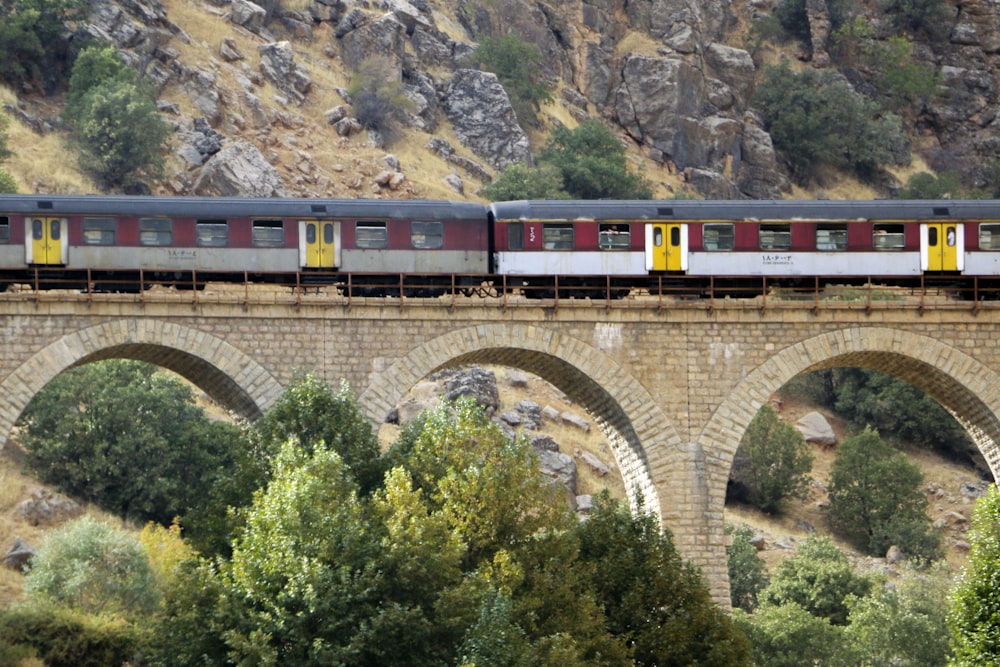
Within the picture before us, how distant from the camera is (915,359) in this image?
40.8 m

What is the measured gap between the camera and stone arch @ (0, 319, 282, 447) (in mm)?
37469

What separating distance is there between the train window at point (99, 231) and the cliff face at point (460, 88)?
85.5 feet

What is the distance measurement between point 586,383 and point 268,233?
25.0 ft

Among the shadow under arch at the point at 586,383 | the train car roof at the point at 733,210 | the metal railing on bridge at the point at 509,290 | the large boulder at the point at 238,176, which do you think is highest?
the large boulder at the point at 238,176

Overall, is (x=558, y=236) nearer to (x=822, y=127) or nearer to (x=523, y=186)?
(x=523, y=186)

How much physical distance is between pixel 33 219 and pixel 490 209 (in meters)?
10.1

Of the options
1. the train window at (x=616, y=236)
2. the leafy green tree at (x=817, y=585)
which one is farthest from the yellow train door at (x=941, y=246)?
the leafy green tree at (x=817, y=585)

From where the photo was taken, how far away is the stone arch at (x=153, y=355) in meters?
37.5

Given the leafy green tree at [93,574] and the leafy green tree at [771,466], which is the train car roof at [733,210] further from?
the leafy green tree at [771,466]

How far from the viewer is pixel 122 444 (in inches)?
2096

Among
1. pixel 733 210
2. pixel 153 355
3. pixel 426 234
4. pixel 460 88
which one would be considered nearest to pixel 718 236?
pixel 733 210

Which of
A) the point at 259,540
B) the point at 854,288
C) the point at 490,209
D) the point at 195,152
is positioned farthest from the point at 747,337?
the point at 195,152

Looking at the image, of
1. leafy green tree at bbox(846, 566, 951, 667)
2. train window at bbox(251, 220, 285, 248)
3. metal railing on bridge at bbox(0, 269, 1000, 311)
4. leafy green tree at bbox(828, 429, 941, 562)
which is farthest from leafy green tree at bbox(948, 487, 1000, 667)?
leafy green tree at bbox(828, 429, 941, 562)

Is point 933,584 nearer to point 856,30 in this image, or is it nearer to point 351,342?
point 351,342
